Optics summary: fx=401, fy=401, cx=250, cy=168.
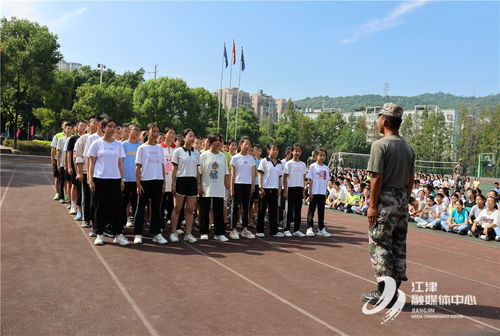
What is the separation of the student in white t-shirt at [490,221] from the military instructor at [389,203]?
756 cm

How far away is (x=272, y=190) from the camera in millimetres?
8523

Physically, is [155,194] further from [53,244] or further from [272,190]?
[272,190]

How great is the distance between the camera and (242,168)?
26.3 ft

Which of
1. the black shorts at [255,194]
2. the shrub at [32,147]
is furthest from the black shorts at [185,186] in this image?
the shrub at [32,147]

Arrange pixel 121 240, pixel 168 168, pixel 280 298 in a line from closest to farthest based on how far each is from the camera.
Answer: pixel 280 298 → pixel 121 240 → pixel 168 168

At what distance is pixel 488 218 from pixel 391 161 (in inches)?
318

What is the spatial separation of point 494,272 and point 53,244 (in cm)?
738

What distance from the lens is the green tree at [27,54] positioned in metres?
29.9

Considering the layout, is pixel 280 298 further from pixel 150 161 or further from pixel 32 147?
pixel 32 147

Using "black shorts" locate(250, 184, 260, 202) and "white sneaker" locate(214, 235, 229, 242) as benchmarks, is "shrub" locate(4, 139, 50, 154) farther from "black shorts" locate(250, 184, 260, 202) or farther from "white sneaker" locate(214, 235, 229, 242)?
"white sneaker" locate(214, 235, 229, 242)

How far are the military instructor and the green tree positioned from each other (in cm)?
3120

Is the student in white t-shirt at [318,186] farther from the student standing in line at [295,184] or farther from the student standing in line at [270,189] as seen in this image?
the student standing in line at [270,189]

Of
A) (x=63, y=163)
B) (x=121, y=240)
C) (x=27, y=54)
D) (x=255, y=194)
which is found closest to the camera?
(x=121, y=240)

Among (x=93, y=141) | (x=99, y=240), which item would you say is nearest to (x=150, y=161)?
(x=93, y=141)
